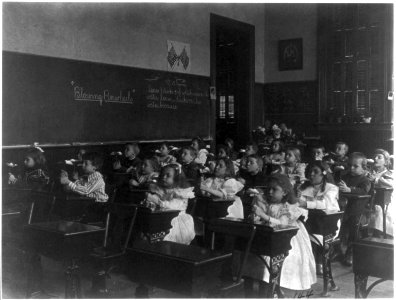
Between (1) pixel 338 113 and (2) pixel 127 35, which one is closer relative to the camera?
(2) pixel 127 35

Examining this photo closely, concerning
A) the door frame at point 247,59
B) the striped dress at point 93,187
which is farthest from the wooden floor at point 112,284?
the door frame at point 247,59

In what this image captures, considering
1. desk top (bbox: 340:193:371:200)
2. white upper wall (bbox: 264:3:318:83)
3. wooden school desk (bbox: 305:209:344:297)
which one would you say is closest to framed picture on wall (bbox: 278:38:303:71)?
white upper wall (bbox: 264:3:318:83)

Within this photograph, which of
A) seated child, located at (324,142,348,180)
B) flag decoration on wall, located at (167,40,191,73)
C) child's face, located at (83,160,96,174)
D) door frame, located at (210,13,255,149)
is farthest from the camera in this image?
door frame, located at (210,13,255,149)

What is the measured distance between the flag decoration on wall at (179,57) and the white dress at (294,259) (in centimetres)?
532

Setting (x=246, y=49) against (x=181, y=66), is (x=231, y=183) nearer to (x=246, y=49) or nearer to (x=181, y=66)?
(x=181, y=66)

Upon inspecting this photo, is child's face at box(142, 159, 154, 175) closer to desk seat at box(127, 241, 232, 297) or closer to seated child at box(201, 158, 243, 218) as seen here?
seated child at box(201, 158, 243, 218)

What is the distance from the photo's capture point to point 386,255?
8.08ft

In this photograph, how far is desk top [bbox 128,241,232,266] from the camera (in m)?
2.29

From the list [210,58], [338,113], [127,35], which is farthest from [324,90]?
[127,35]

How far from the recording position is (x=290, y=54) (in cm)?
1000

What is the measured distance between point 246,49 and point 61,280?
722 centimetres

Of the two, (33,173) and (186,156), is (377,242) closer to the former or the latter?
(33,173)

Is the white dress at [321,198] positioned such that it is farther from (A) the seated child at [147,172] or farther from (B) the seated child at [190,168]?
(A) the seated child at [147,172]

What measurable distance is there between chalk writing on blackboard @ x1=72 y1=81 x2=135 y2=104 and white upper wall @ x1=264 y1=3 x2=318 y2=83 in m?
3.72
